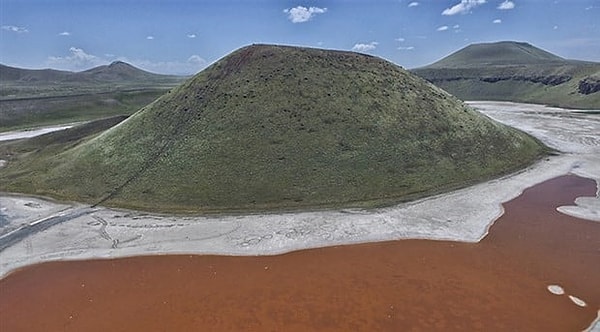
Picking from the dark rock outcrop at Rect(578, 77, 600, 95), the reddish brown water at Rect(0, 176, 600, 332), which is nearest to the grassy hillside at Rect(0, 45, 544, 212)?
the reddish brown water at Rect(0, 176, 600, 332)

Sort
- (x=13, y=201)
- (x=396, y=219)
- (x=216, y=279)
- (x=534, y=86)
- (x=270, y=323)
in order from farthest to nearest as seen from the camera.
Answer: (x=534, y=86)
(x=13, y=201)
(x=396, y=219)
(x=216, y=279)
(x=270, y=323)

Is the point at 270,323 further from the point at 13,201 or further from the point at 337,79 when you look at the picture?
the point at 337,79

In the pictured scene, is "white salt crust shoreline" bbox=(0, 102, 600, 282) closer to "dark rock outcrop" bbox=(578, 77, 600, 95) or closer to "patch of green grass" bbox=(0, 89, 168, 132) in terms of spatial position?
"patch of green grass" bbox=(0, 89, 168, 132)

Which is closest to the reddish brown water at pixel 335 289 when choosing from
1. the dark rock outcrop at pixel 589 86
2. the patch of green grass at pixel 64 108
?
the patch of green grass at pixel 64 108

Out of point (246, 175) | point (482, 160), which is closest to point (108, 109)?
point (246, 175)

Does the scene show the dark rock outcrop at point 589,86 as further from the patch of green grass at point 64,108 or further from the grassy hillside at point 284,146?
the patch of green grass at point 64,108

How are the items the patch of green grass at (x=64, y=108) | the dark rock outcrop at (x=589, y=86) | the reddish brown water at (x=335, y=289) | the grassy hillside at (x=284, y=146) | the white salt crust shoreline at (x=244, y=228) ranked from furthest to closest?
the dark rock outcrop at (x=589, y=86)
the patch of green grass at (x=64, y=108)
the grassy hillside at (x=284, y=146)
the white salt crust shoreline at (x=244, y=228)
the reddish brown water at (x=335, y=289)
